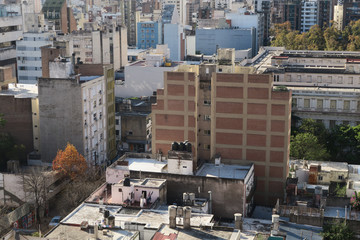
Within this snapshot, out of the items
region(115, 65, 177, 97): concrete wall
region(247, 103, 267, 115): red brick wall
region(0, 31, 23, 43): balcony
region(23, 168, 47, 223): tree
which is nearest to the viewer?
region(247, 103, 267, 115): red brick wall

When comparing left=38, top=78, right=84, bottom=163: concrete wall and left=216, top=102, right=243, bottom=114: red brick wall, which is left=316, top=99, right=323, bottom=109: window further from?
left=38, top=78, right=84, bottom=163: concrete wall

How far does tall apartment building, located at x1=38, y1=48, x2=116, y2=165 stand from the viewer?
84.8 meters

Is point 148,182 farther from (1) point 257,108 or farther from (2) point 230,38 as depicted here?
(2) point 230,38

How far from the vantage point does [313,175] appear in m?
72.4

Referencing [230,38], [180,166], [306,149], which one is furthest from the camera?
[230,38]

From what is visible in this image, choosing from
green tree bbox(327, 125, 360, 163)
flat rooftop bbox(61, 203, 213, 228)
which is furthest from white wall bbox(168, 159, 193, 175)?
green tree bbox(327, 125, 360, 163)

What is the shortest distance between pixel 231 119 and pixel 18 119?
115ft

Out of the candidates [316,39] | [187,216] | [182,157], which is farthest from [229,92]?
[316,39]

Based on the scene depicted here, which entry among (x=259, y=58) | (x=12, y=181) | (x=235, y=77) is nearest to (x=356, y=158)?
(x=235, y=77)

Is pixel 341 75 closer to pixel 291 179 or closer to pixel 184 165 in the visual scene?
pixel 291 179

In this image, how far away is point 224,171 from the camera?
69.0 meters

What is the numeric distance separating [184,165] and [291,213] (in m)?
13.2

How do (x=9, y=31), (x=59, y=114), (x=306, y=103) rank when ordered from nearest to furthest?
1. (x=59, y=114)
2. (x=306, y=103)
3. (x=9, y=31)

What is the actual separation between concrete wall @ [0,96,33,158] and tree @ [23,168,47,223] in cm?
1462
